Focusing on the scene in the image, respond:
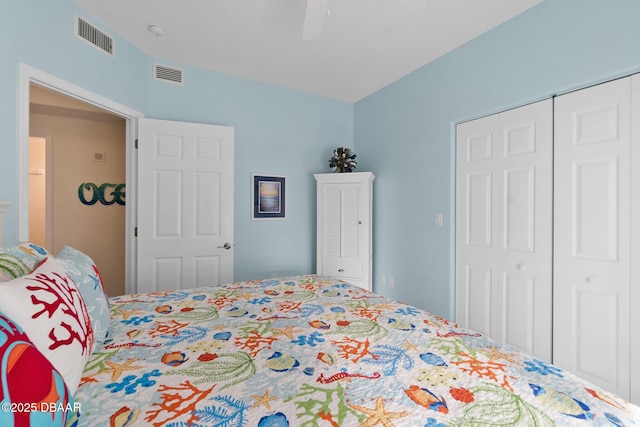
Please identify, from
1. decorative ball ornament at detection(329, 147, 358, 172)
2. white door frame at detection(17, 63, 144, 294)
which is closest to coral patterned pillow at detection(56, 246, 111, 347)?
white door frame at detection(17, 63, 144, 294)

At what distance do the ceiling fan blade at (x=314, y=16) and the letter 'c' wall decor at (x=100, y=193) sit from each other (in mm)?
3066

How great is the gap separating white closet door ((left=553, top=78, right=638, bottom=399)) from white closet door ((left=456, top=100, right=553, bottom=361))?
0.28ft

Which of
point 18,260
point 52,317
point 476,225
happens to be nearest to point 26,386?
point 52,317

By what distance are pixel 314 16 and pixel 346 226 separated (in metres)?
2.07

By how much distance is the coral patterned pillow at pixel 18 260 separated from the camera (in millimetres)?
906

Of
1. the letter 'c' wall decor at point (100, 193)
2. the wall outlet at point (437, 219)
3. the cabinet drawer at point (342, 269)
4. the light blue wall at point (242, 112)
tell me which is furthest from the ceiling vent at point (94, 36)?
the wall outlet at point (437, 219)

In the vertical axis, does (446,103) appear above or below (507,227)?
above

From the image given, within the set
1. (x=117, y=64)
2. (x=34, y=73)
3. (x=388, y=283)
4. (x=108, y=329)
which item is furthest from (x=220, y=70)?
(x=388, y=283)

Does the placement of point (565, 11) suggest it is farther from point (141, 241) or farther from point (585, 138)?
point (141, 241)

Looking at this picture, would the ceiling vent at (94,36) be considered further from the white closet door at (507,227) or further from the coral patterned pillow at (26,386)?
the white closet door at (507,227)

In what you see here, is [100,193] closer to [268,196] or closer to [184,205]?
[184,205]

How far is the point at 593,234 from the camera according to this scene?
5.86 feet

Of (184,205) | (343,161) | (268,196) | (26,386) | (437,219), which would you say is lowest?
(26,386)

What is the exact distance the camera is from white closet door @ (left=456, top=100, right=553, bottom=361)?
2029 mm
